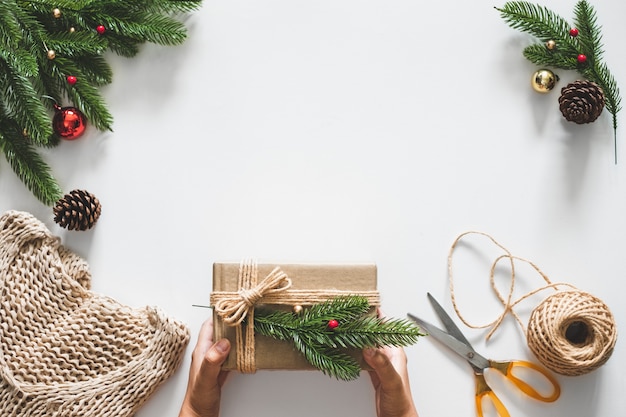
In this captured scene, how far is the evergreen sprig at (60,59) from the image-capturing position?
1.24 metres

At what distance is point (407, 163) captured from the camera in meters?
1.32

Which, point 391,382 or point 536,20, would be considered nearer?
point 391,382

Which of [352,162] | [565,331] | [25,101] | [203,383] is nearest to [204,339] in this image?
[203,383]

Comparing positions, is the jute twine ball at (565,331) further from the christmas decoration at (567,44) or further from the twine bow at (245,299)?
the twine bow at (245,299)

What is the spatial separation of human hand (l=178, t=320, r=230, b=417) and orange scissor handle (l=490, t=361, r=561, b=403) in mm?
540

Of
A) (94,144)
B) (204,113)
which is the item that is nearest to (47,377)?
(94,144)

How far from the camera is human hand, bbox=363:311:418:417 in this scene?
3.55 ft

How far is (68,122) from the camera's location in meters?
1.30

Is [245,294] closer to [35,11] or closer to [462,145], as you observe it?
[462,145]

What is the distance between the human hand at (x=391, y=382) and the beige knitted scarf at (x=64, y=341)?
15.8 inches

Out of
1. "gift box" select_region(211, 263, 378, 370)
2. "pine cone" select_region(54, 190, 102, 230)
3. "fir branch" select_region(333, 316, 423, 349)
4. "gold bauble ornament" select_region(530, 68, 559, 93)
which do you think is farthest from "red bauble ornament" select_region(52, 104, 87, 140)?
"gold bauble ornament" select_region(530, 68, 559, 93)

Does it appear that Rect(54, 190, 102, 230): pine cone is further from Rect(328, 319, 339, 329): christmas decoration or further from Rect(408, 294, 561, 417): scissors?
Rect(408, 294, 561, 417): scissors

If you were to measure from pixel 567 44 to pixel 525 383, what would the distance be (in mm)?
675

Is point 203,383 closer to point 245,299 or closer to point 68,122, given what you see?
point 245,299
